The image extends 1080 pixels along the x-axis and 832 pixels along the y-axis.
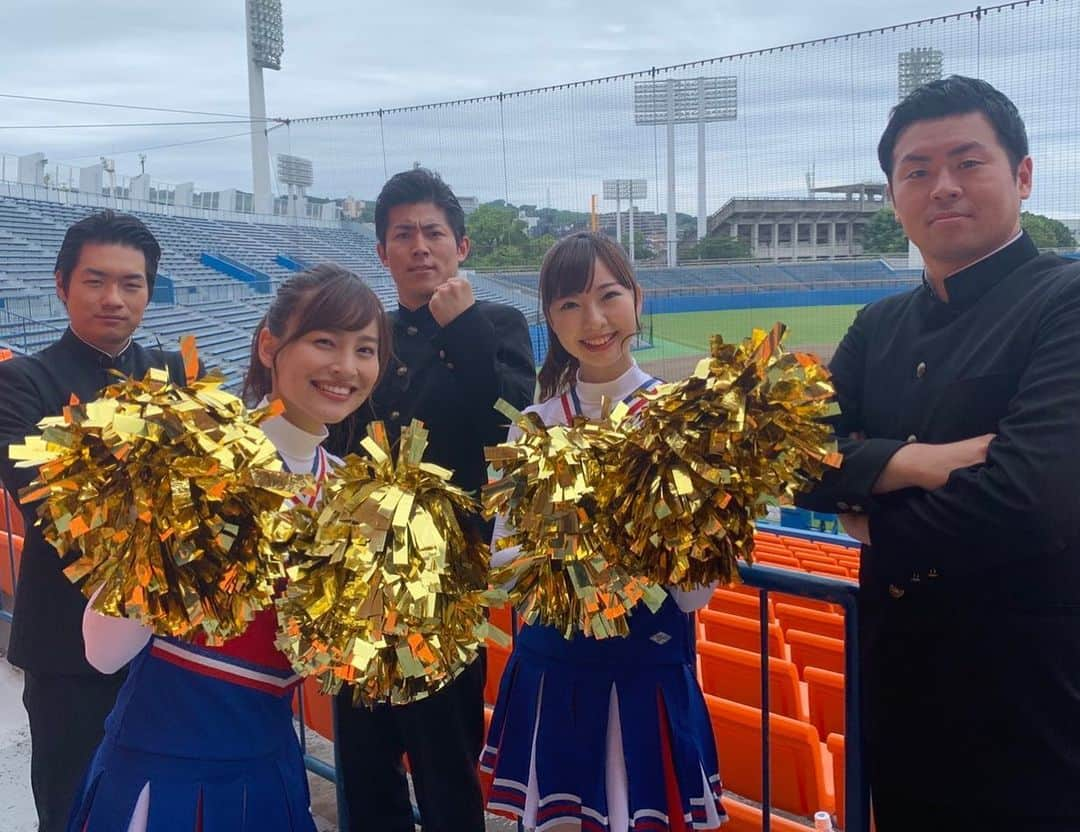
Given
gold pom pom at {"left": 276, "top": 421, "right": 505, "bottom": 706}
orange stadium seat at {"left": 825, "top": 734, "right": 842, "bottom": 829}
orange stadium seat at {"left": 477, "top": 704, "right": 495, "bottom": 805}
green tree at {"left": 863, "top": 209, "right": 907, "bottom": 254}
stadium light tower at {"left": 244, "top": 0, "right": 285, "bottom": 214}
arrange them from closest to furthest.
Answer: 1. gold pom pom at {"left": 276, "top": 421, "right": 505, "bottom": 706}
2. orange stadium seat at {"left": 477, "top": 704, "right": 495, "bottom": 805}
3. orange stadium seat at {"left": 825, "top": 734, "right": 842, "bottom": 829}
4. green tree at {"left": 863, "top": 209, "right": 907, "bottom": 254}
5. stadium light tower at {"left": 244, "top": 0, "right": 285, "bottom": 214}

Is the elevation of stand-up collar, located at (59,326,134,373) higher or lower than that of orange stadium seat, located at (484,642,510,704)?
higher

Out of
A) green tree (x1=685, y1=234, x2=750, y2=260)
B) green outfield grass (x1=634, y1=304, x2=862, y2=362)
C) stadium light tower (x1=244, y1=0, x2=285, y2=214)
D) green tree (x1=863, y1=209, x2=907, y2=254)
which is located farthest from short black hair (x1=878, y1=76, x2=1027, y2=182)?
stadium light tower (x1=244, y1=0, x2=285, y2=214)

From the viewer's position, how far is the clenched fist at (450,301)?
163 cm

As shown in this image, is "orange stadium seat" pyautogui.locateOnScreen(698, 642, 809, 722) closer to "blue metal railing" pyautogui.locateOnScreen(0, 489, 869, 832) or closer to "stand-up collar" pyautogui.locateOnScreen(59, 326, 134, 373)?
"blue metal railing" pyautogui.locateOnScreen(0, 489, 869, 832)

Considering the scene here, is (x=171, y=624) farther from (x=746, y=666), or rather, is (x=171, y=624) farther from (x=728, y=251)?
(x=728, y=251)

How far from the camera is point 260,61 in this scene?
2992 centimetres

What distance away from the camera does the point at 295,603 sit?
957 mm

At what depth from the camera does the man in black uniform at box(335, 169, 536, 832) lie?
1499 millimetres

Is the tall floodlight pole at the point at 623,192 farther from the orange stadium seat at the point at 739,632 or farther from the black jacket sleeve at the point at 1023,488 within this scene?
the black jacket sleeve at the point at 1023,488

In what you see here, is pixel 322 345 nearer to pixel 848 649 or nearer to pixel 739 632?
pixel 848 649

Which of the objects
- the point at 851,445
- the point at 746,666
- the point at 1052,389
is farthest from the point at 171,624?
the point at 746,666

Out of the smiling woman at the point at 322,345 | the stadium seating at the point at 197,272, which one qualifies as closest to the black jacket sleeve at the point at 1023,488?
the smiling woman at the point at 322,345

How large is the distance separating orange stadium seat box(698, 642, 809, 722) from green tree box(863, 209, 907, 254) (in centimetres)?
650

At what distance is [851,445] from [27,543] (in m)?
1.44
